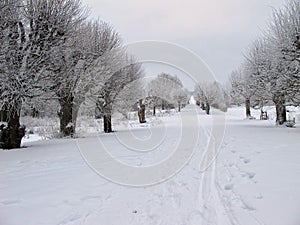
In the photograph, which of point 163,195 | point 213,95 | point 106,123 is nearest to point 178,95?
point 213,95

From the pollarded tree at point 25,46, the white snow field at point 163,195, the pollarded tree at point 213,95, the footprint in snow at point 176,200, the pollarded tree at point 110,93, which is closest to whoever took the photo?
the white snow field at point 163,195

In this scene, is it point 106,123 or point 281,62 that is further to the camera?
point 106,123

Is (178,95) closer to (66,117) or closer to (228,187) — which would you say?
(66,117)

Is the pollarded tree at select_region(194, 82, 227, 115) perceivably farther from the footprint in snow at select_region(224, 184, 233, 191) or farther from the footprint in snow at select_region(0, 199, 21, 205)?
the footprint in snow at select_region(0, 199, 21, 205)

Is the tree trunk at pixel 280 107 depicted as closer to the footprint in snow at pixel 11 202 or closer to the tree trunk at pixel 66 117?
the tree trunk at pixel 66 117

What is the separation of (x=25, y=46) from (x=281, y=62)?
51.5 feet

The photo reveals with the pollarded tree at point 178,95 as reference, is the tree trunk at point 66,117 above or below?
below

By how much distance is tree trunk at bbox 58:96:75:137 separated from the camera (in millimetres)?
18719

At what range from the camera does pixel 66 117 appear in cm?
1895

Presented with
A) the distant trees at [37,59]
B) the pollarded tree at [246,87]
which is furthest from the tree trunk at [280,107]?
the distant trees at [37,59]

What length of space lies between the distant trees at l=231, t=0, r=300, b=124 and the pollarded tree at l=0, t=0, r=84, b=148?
514 inches

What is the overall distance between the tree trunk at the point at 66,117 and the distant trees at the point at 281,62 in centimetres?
1393

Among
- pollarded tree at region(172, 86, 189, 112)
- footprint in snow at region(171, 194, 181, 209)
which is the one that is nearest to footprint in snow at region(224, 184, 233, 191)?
footprint in snow at region(171, 194, 181, 209)

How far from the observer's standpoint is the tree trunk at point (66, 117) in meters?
18.7
